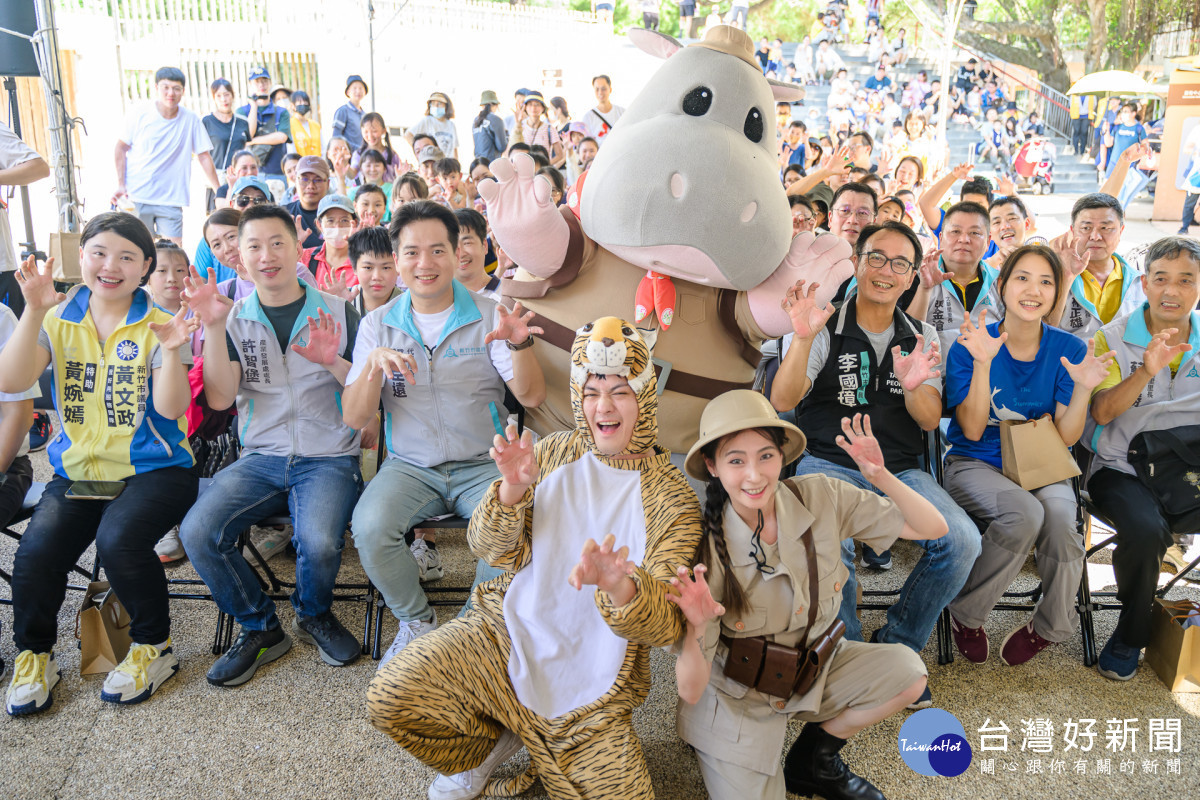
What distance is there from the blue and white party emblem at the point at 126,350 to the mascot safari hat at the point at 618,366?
5.64ft

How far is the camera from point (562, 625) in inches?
91.0

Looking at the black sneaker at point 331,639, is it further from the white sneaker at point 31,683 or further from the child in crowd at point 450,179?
the child in crowd at point 450,179

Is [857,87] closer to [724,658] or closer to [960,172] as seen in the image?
[960,172]

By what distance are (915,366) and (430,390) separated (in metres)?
1.76

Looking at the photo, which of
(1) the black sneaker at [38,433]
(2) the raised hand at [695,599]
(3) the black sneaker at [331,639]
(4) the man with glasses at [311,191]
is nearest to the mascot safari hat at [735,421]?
(2) the raised hand at [695,599]

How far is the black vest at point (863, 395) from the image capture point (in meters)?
3.26

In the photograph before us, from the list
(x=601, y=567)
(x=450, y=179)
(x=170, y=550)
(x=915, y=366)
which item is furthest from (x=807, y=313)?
(x=450, y=179)

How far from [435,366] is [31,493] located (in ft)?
5.33

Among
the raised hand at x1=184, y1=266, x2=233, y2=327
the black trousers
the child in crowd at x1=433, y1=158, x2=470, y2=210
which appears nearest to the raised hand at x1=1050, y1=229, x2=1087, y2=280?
the black trousers

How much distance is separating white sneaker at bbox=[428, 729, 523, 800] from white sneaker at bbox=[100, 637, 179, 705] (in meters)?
1.13

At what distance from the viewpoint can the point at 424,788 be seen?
2502 mm

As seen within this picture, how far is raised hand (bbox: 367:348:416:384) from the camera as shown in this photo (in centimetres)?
293

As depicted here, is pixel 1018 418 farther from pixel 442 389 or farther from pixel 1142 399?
pixel 442 389

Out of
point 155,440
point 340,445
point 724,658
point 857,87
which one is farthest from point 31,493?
point 857,87
